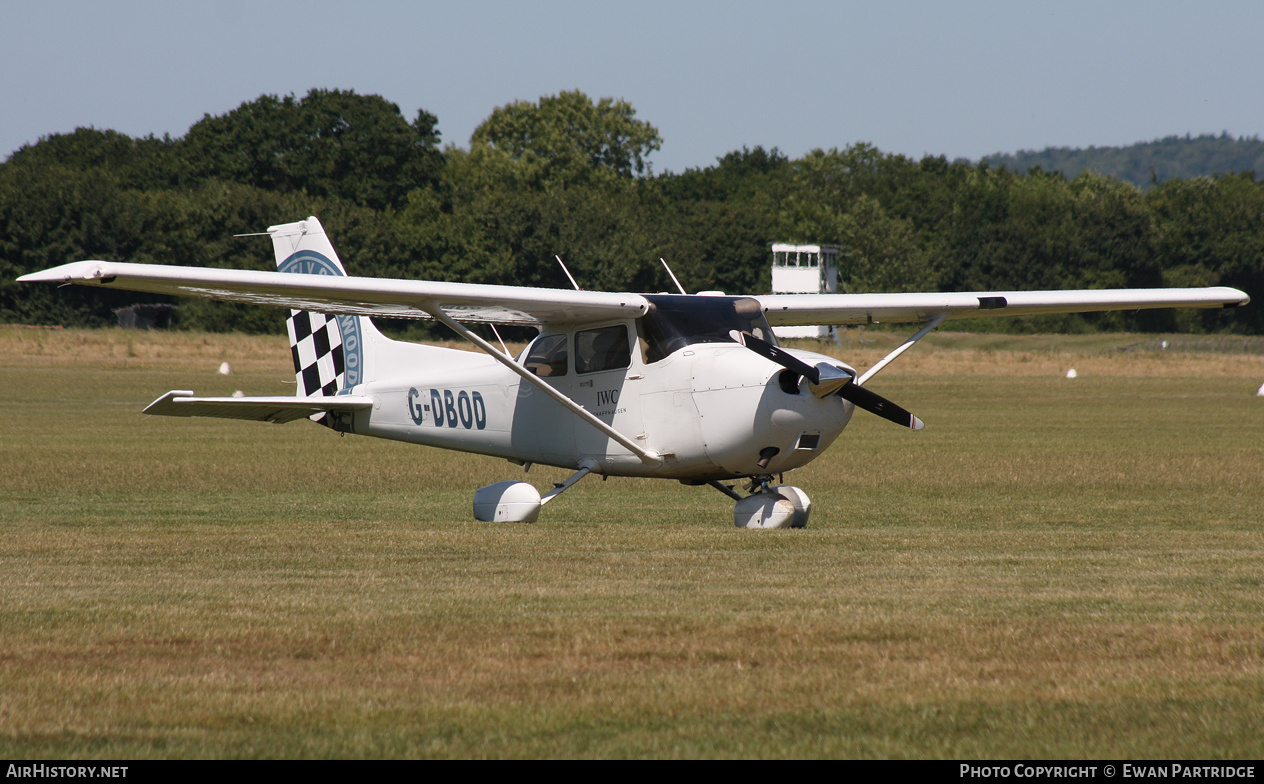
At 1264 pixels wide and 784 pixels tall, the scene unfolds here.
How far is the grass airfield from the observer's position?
498cm

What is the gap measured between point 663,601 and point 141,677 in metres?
2.86

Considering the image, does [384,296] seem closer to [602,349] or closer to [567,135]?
[602,349]

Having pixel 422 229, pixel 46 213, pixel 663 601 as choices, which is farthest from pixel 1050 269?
pixel 663 601

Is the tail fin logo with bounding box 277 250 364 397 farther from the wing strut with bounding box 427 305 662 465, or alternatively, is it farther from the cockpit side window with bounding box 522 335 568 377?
the wing strut with bounding box 427 305 662 465

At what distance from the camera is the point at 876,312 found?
14.4 metres

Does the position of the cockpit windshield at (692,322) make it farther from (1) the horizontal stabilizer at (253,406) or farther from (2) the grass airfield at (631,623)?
(1) the horizontal stabilizer at (253,406)

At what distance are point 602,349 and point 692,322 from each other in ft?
3.18

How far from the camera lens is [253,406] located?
13930 mm

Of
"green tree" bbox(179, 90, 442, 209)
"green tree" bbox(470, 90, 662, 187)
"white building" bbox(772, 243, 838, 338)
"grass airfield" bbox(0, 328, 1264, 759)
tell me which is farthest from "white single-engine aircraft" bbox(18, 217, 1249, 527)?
"green tree" bbox(470, 90, 662, 187)

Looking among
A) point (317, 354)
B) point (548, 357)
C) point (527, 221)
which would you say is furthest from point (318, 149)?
point (548, 357)

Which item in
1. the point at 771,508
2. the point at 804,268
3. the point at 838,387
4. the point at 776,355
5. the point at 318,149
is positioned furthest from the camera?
the point at 318,149

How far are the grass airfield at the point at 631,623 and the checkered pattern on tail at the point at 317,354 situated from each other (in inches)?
54.3

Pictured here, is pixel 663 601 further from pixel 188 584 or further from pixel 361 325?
pixel 361 325

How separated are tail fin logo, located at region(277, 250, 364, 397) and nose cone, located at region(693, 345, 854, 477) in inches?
208
